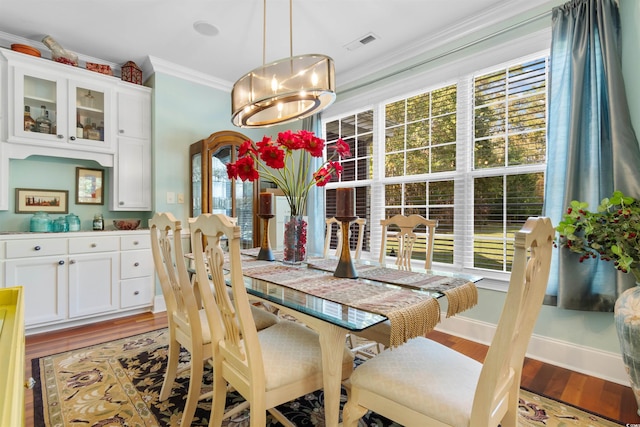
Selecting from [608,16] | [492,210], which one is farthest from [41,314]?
[608,16]

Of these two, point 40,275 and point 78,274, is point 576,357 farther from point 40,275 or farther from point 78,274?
point 40,275

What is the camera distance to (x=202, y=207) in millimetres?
3523

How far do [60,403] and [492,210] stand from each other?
3.23 m

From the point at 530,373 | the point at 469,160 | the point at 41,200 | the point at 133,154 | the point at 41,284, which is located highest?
the point at 133,154

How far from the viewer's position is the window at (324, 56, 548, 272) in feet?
8.17

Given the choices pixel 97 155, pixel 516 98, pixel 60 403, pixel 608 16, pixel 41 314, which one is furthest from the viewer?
pixel 97 155

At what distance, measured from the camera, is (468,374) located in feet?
3.76

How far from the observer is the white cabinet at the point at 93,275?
288 cm

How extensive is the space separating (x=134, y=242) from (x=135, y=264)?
0.23m

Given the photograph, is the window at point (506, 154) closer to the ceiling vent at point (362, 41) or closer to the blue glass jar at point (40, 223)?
the ceiling vent at point (362, 41)

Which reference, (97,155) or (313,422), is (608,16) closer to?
(313,422)

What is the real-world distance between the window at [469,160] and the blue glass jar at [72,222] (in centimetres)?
303

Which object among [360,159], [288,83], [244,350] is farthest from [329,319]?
[360,159]

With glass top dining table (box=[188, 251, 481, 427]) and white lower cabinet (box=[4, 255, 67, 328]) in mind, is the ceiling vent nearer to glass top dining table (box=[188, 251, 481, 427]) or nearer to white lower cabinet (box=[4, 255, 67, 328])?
glass top dining table (box=[188, 251, 481, 427])
